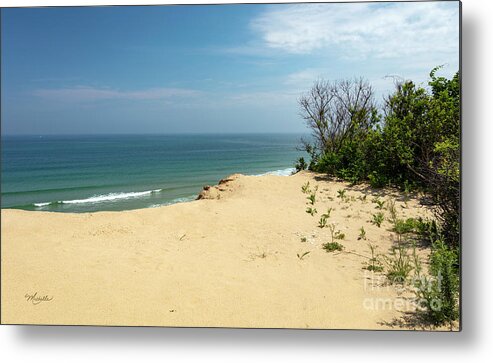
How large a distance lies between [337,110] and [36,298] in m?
4.73

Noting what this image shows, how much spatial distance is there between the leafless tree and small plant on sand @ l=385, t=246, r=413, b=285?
1726 millimetres

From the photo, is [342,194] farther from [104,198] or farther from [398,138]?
[104,198]

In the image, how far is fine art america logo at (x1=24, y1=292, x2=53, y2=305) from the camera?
301cm

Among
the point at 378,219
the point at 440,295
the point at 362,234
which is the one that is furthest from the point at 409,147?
the point at 440,295

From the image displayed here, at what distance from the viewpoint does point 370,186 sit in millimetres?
5238

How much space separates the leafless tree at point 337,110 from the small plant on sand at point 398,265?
5.66ft

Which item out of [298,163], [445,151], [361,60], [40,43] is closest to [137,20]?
[40,43]

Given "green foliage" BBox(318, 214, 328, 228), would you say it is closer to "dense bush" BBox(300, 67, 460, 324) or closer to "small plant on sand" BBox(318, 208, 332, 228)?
"small plant on sand" BBox(318, 208, 332, 228)

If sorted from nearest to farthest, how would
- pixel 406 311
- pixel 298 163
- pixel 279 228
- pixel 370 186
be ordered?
pixel 406 311, pixel 279 228, pixel 370 186, pixel 298 163

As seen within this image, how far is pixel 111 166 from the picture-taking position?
4508 millimetres

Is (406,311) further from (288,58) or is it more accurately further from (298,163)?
(298,163)

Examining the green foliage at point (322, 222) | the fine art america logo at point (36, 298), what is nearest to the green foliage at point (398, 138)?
the green foliage at point (322, 222)

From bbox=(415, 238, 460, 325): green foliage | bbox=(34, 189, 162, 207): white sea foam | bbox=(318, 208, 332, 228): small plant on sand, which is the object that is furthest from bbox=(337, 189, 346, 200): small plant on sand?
bbox=(34, 189, 162, 207): white sea foam

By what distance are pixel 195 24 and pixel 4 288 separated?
9.06 ft
